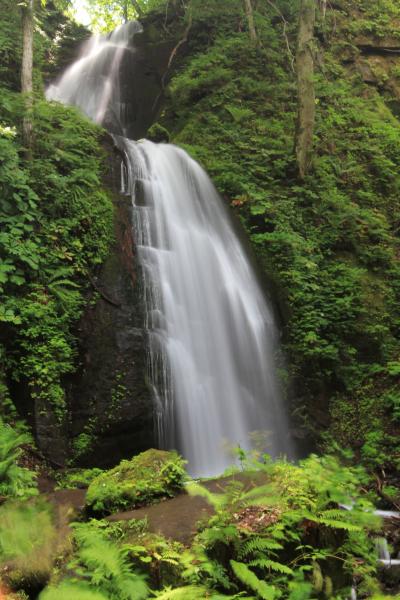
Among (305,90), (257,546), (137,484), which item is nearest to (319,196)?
(305,90)

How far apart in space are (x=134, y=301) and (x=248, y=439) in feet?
9.69

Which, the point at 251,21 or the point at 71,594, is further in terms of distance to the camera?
the point at 251,21

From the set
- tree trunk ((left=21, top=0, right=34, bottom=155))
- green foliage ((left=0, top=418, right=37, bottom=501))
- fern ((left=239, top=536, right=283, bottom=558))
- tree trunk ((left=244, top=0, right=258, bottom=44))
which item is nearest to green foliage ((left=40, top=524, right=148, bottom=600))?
fern ((left=239, top=536, right=283, bottom=558))

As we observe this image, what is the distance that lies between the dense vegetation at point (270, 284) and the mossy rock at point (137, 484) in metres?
0.02

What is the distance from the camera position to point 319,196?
39.6 ft

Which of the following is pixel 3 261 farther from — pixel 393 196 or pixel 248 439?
pixel 393 196

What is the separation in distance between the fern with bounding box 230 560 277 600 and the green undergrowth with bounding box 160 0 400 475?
5.37m

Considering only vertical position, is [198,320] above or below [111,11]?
below

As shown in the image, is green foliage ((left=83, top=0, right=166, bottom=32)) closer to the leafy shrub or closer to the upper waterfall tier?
the upper waterfall tier

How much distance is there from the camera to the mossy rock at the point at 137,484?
14.3 feet

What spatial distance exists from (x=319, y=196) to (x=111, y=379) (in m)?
7.46

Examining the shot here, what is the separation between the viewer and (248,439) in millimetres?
8125

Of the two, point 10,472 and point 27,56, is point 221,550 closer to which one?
point 10,472

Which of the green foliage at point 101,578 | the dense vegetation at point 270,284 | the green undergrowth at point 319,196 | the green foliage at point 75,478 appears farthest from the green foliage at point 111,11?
the green foliage at point 101,578
